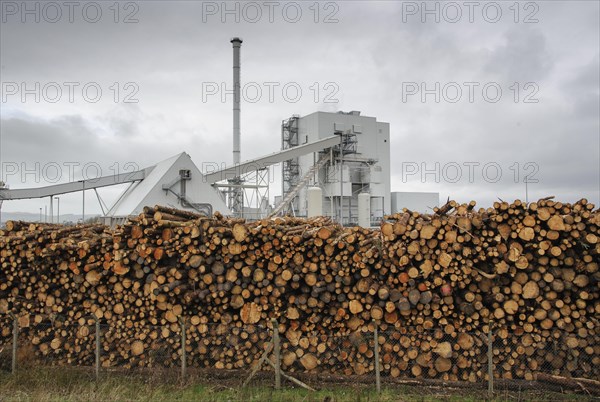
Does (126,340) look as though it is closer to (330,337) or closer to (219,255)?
(219,255)

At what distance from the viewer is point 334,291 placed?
7961 millimetres

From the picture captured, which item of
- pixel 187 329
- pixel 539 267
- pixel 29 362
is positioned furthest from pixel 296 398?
pixel 29 362

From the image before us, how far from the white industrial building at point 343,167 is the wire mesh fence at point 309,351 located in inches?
1136

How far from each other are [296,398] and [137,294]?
3.38 m

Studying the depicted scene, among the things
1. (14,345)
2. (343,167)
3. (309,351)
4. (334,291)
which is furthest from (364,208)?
(14,345)

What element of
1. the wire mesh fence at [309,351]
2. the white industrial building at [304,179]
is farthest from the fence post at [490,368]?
the white industrial building at [304,179]

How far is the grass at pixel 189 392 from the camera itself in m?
7.08

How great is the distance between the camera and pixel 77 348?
8.66 meters

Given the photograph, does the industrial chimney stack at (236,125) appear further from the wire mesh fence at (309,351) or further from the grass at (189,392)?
the grass at (189,392)

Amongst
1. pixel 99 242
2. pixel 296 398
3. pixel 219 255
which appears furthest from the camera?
pixel 99 242

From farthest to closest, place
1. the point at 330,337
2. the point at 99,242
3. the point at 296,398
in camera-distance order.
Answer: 1. the point at 99,242
2. the point at 330,337
3. the point at 296,398

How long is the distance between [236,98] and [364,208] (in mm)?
14952

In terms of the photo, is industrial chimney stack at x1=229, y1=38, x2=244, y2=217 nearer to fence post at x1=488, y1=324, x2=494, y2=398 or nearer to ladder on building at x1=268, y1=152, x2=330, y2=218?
ladder on building at x1=268, y1=152, x2=330, y2=218

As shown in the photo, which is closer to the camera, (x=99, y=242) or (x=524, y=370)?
(x=524, y=370)
